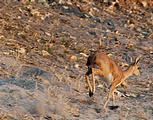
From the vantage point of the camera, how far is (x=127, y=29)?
1434 centimetres

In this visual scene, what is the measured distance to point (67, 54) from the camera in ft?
33.3

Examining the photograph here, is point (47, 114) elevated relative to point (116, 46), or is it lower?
elevated

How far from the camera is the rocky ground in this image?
17.9 ft

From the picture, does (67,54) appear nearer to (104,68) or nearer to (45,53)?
(45,53)

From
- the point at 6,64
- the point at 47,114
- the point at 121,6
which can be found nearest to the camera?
the point at 47,114

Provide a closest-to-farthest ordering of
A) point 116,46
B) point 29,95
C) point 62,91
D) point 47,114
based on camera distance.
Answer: point 47,114, point 29,95, point 62,91, point 116,46

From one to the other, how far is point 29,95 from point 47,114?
2.39 ft

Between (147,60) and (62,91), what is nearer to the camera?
(62,91)

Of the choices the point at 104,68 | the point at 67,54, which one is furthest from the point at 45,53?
the point at 104,68

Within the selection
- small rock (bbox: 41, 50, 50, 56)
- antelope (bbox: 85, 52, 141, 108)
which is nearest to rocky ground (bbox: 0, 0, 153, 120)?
small rock (bbox: 41, 50, 50, 56)

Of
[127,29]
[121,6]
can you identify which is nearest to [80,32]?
[127,29]

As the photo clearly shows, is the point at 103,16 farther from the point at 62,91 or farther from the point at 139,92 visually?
the point at 62,91

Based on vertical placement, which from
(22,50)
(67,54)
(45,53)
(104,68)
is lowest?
(67,54)

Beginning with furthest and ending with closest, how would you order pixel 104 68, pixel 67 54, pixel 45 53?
pixel 67 54, pixel 45 53, pixel 104 68
